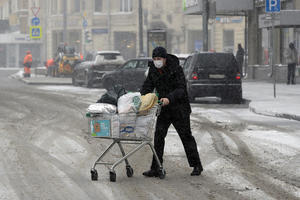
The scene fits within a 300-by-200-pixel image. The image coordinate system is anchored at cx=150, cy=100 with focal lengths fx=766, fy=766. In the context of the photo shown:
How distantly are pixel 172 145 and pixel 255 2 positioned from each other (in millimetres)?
24670

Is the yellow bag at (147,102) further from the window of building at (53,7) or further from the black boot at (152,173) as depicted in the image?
the window of building at (53,7)

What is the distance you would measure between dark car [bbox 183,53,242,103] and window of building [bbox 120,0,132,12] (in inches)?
1734

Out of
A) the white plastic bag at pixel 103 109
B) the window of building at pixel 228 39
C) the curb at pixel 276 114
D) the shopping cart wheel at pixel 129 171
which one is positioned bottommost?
the curb at pixel 276 114

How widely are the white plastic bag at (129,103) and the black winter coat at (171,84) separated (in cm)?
64

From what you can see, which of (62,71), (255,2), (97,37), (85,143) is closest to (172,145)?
(85,143)

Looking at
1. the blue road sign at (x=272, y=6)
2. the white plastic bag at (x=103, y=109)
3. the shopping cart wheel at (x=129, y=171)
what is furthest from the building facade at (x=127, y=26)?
the white plastic bag at (x=103, y=109)

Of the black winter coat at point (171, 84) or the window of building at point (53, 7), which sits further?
the window of building at point (53, 7)

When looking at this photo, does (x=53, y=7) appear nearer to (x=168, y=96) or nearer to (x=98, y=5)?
(x=98, y=5)

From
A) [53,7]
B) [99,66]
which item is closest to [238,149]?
[99,66]

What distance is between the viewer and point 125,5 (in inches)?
2594

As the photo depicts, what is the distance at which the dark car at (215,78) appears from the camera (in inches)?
859

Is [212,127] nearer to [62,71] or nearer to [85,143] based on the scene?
[85,143]

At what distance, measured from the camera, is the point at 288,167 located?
9.60 m

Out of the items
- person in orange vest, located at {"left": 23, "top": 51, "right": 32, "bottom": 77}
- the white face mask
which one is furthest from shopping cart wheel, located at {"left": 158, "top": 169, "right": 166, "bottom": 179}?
person in orange vest, located at {"left": 23, "top": 51, "right": 32, "bottom": 77}
